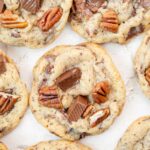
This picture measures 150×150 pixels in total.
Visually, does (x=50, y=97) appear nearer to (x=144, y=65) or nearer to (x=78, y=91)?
(x=78, y=91)

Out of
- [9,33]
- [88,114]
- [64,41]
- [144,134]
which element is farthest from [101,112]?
[9,33]

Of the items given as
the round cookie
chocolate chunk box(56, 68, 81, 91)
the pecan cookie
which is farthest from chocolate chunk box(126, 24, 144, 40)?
the round cookie

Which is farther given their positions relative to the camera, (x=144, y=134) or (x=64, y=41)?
(x=64, y=41)

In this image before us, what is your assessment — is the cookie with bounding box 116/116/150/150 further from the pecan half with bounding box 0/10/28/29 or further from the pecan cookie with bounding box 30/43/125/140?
the pecan half with bounding box 0/10/28/29

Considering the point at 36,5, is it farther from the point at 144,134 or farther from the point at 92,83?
the point at 144,134

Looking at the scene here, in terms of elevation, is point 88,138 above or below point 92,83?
below

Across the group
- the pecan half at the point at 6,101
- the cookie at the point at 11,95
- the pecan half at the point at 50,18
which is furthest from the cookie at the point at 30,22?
the pecan half at the point at 6,101
